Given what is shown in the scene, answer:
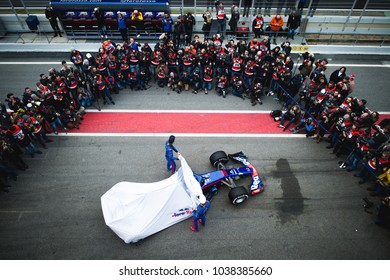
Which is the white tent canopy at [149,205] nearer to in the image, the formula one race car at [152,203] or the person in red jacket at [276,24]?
the formula one race car at [152,203]

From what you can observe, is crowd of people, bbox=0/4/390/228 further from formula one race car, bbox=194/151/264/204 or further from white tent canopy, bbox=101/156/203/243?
white tent canopy, bbox=101/156/203/243

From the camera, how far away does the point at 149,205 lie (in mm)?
7312

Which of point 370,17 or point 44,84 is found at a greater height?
point 370,17

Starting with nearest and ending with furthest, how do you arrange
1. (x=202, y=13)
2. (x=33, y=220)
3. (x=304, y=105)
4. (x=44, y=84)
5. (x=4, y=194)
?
(x=33, y=220)
(x=4, y=194)
(x=44, y=84)
(x=304, y=105)
(x=202, y=13)

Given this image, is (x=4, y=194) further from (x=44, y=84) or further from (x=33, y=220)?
(x=44, y=84)

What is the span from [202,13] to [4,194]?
43.4ft

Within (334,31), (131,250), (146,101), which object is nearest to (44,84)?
(146,101)

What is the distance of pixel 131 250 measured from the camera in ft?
24.3

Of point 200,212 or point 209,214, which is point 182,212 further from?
point 209,214

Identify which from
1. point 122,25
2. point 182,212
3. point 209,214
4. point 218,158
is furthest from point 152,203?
point 122,25

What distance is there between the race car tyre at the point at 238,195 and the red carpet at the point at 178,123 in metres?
3.22

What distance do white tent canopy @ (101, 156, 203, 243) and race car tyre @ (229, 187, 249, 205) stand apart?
1193mm

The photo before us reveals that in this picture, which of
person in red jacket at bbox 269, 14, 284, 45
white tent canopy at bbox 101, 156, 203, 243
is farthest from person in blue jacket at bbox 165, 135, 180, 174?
person in red jacket at bbox 269, 14, 284, 45

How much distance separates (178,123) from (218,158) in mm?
2851
